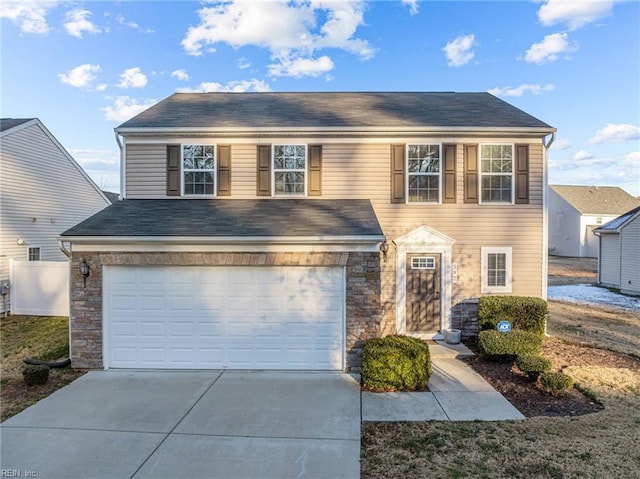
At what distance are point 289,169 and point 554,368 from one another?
754 centimetres

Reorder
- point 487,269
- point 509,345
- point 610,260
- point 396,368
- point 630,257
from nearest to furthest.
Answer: point 396,368 → point 509,345 → point 487,269 → point 630,257 → point 610,260

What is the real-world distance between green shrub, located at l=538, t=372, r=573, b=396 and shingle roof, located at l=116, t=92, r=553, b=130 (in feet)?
20.3

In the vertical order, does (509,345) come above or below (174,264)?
below

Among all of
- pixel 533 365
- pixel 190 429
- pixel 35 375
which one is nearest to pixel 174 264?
pixel 35 375

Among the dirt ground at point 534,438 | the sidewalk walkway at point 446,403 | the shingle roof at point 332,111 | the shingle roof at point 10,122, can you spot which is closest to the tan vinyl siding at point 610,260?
the shingle roof at point 332,111

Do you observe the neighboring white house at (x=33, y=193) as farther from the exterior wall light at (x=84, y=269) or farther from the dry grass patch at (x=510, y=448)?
the dry grass patch at (x=510, y=448)

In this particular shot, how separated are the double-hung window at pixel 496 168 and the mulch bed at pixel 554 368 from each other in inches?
152

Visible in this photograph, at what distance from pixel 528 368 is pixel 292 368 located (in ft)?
14.3

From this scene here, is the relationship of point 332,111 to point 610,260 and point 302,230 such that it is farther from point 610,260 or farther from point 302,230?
point 610,260

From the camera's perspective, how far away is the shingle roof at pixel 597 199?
32500 mm

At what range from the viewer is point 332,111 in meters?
10.7

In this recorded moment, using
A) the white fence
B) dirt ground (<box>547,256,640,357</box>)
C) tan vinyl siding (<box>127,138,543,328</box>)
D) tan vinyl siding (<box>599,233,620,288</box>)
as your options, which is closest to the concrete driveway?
tan vinyl siding (<box>127,138,543,328</box>)

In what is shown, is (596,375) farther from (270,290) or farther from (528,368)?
(270,290)

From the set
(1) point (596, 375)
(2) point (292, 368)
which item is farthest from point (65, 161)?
(1) point (596, 375)
